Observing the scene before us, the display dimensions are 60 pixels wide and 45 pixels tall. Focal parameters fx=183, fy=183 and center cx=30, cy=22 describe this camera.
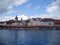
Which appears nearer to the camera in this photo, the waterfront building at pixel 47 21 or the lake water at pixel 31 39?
the lake water at pixel 31 39

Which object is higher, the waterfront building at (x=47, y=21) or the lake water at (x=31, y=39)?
the waterfront building at (x=47, y=21)

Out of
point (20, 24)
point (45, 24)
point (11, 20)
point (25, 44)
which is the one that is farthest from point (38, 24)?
point (25, 44)

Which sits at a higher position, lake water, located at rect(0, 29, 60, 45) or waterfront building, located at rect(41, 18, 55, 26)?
waterfront building, located at rect(41, 18, 55, 26)

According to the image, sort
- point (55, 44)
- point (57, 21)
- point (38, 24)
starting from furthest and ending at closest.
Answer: point (38, 24), point (57, 21), point (55, 44)

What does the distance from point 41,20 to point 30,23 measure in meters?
0.53

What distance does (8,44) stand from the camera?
636 centimetres

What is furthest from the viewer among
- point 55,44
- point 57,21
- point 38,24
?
point 38,24

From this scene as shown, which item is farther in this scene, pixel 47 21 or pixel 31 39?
pixel 47 21

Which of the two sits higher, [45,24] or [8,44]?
[45,24]

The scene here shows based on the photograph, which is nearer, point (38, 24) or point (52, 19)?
point (52, 19)

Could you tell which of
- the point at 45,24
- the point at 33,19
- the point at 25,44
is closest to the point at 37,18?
the point at 33,19

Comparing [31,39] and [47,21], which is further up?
[47,21]

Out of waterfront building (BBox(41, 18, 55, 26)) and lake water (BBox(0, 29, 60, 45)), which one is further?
waterfront building (BBox(41, 18, 55, 26))

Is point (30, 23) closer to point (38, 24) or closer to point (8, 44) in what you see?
point (38, 24)
